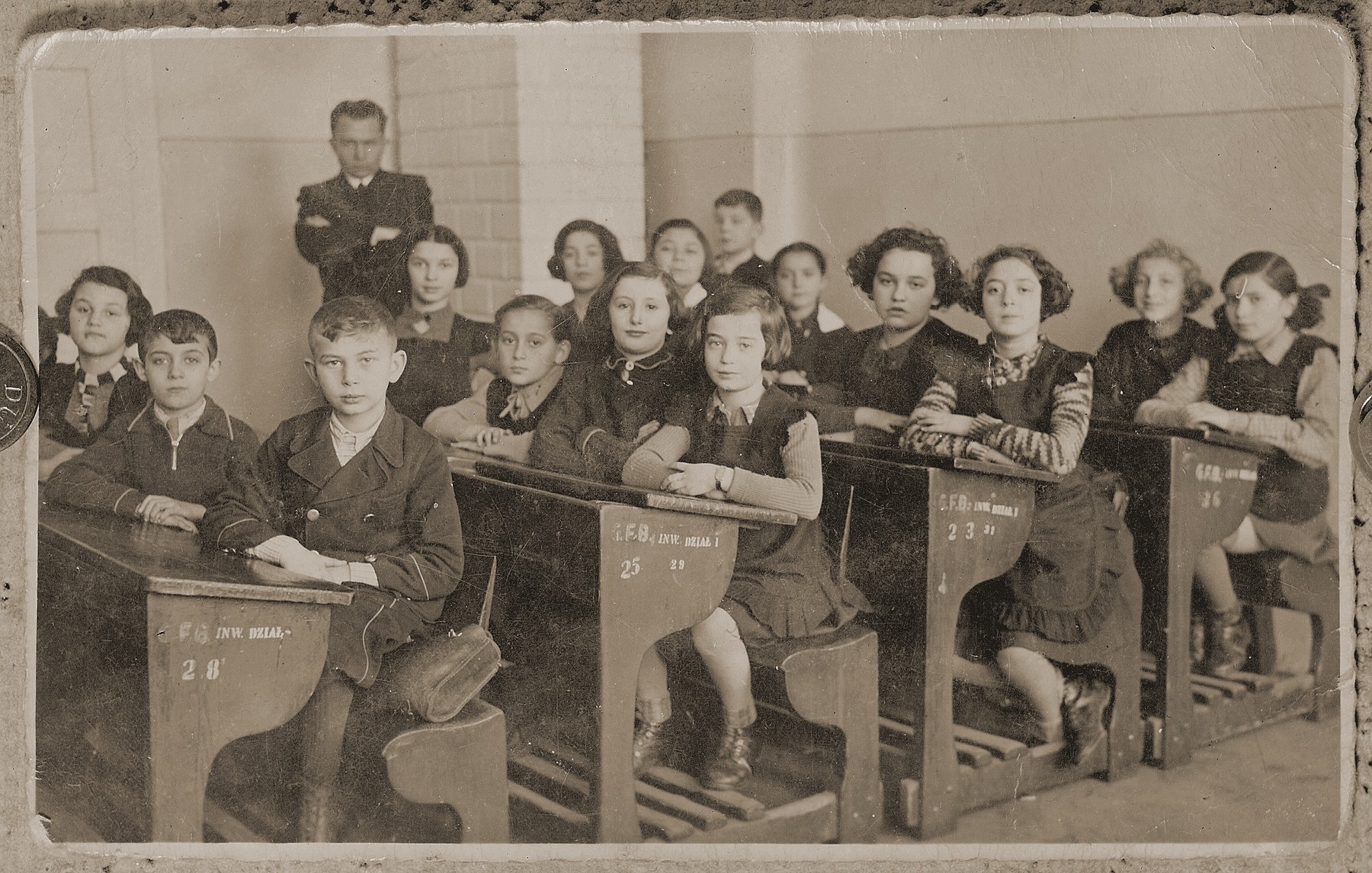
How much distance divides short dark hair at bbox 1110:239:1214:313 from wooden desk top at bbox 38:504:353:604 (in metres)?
1.24

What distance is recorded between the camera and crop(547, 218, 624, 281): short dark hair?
67.9 inches

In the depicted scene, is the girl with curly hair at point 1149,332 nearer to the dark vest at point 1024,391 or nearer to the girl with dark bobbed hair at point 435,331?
the dark vest at point 1024,391

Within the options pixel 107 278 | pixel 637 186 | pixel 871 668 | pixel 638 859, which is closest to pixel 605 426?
pixel 637 186

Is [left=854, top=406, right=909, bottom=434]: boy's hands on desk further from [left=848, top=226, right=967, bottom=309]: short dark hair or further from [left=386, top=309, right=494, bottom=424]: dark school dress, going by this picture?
[left=386, top=309, right=494, bottom=424]: dark school dress

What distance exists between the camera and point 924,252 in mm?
1749

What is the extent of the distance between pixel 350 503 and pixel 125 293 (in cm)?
47

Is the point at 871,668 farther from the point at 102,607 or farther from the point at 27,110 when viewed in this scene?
the point at 27,110

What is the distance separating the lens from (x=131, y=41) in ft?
5.69

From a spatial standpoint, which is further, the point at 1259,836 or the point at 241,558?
the point at 1259,836

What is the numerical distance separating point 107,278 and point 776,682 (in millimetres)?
1173

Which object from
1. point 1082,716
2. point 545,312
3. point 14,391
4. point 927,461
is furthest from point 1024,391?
point 14,391

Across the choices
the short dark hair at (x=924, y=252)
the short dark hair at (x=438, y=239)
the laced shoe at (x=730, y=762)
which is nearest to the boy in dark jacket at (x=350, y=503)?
the short dark hair at (x=438, y=239)

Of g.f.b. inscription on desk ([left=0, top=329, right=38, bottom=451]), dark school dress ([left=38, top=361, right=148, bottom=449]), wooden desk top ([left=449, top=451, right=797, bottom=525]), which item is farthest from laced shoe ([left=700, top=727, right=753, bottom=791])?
g.f.b. inscription on desk ([left=0, top=329, right=38, bottom=451])

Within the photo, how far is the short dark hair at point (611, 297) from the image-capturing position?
1731 millimetres
